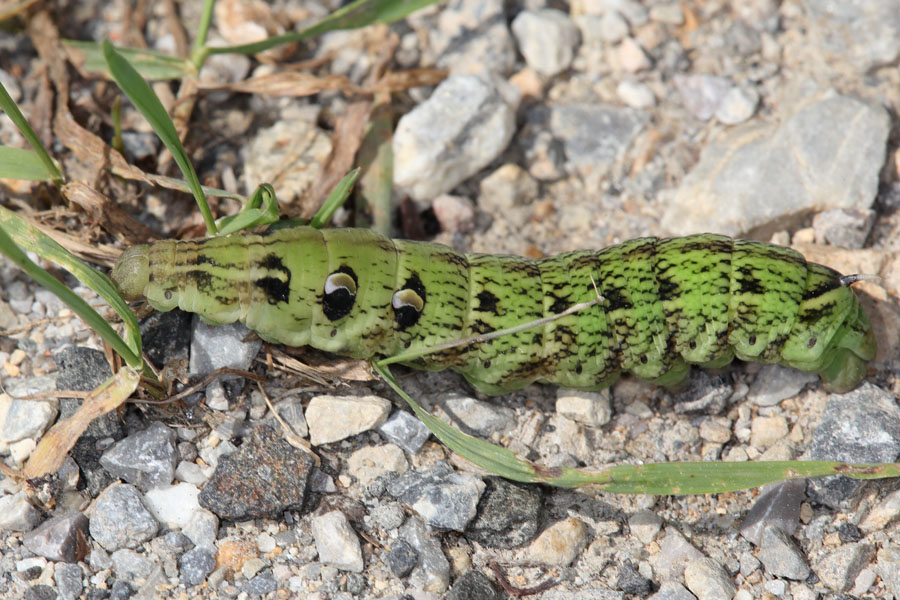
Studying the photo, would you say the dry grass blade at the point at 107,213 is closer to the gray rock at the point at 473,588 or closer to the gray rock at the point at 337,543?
the gray rock at the point at 337,543

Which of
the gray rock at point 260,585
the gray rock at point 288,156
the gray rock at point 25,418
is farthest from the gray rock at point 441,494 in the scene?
the gray rock at point 288,156

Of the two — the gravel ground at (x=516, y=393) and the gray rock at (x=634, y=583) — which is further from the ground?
the gravel ground at (x=516, y=393)

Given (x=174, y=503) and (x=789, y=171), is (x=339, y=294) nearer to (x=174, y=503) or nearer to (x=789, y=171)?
(x=174, y=503)

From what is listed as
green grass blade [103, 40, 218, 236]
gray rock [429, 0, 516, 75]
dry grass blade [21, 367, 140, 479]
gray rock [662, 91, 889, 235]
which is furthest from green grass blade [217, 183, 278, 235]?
gray rock [662, 91, 889, 235]

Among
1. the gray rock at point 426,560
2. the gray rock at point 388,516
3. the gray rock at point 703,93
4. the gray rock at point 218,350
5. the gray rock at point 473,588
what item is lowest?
the gray rock at point 473,588

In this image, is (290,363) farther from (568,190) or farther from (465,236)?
(568,190)

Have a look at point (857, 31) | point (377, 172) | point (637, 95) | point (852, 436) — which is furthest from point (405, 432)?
point (857, 31)

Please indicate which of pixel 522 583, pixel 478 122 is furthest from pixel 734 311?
pixel 478 122
